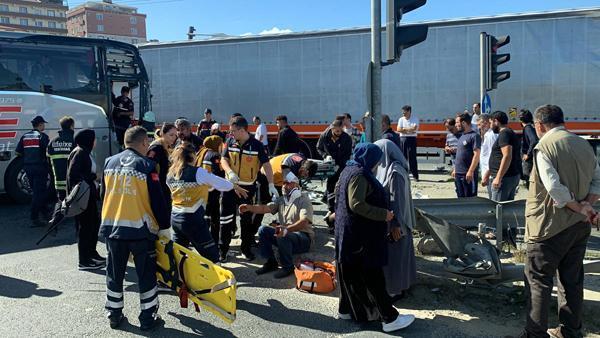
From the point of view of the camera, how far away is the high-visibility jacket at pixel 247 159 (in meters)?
6.08

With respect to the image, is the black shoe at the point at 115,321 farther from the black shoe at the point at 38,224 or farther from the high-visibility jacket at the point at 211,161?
the black shoe at the point at 38,224

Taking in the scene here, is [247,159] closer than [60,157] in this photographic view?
Yes

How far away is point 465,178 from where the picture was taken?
7559 millimetres

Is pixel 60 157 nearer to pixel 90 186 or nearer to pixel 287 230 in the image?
pixel 90 186

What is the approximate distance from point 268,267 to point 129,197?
2191 millimetres

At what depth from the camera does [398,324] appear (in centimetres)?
411

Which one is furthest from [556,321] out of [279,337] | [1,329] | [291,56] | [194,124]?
[194,124]

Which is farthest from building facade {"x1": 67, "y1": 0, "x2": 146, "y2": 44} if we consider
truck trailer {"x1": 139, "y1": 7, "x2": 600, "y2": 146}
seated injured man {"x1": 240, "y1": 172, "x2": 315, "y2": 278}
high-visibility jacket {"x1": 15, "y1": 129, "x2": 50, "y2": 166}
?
seated injured man {"x1": 240, "y1": 172, "x2": 315, "y2": 278}

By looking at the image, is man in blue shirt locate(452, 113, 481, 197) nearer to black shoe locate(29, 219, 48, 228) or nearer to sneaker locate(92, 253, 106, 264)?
sneaker locate(92, 253, 106, 264)

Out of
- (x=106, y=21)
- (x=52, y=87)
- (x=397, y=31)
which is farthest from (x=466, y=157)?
(x=106, y=21)

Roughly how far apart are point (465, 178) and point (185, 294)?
4912 millimetres

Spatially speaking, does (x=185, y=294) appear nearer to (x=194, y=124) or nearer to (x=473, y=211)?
(x=473, y=211)

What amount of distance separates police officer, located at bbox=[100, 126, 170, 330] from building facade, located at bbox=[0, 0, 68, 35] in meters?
102

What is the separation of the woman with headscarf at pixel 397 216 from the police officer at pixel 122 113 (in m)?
8.49
